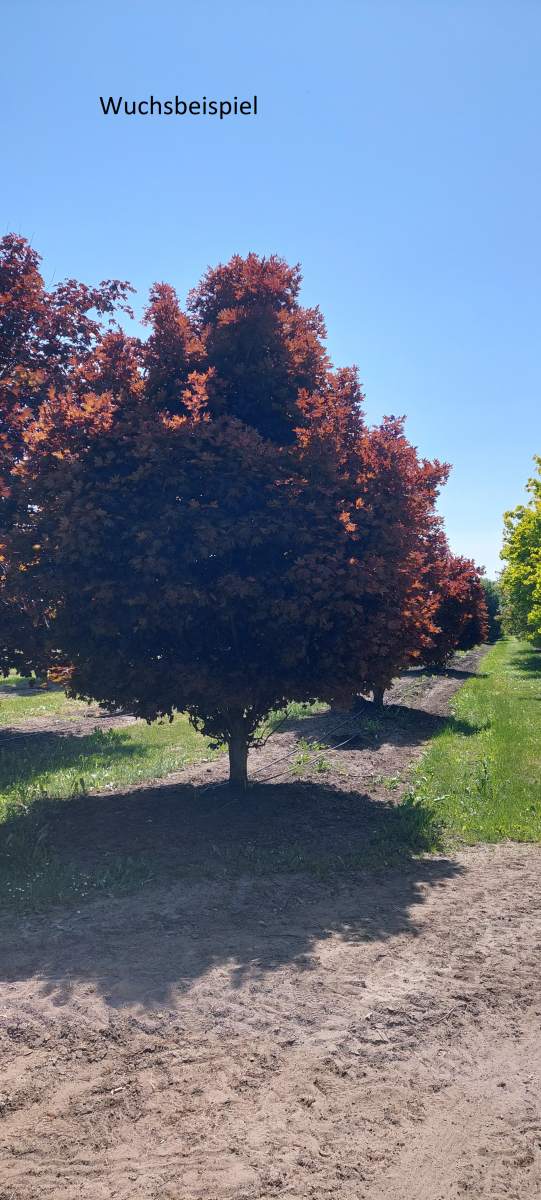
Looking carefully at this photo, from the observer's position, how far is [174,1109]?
12.2ft

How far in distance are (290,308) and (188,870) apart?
6.05 meters

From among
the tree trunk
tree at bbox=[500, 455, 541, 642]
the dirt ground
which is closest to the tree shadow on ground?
the dirt ground

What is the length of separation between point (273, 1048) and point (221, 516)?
4777 mm

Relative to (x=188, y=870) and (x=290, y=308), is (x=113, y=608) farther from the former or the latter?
(x=290, y=308)

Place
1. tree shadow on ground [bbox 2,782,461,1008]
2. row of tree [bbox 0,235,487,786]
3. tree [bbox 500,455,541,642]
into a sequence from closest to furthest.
Result: tree shadow on ground [bbox 2,782,461,1008] < row of tree [bbox 0,235,487,786] < tree [bbox 500,455,541,642]

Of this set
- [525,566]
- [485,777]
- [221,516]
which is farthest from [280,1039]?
[525,566]

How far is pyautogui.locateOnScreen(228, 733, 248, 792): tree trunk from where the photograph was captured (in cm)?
961

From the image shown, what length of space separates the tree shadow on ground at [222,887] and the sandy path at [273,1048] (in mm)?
27

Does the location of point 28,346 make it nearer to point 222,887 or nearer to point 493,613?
point 222,887

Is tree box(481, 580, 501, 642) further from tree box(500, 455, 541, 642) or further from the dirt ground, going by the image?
the dirt ground

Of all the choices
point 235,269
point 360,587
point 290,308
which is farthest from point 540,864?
point 235,269

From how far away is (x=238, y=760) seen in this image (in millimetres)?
9727

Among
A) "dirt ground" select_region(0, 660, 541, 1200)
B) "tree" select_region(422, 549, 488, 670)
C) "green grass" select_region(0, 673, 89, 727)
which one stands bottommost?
"dirt ground" select_region(0, 660, 541, 1200)

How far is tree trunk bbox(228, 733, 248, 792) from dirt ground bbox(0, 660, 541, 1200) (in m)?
2.14
